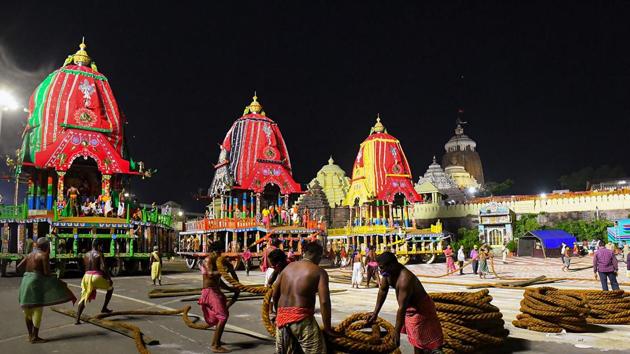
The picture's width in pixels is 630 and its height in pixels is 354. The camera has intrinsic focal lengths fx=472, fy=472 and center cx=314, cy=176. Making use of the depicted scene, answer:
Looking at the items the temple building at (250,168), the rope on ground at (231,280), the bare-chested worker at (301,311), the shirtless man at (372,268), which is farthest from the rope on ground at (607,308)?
the temple building at (250,168)

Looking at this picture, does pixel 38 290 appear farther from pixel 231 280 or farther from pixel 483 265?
pixel 483 265

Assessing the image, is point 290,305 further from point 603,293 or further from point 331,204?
point 331,204

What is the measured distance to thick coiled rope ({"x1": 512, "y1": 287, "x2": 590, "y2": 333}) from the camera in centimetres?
800

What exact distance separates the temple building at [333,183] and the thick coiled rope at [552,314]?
52.0 m

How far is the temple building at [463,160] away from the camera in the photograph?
3059 inches

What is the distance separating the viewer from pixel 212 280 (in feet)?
24.0

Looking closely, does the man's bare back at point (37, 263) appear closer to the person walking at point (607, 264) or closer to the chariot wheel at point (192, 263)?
the person walking at point (607, 264)

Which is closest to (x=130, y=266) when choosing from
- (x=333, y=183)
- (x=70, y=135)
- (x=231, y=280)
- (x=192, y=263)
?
(x=192, y=263)

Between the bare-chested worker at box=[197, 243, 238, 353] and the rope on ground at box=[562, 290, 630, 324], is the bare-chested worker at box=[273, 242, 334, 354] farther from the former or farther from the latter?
the rope on ground at box=[562, 290, 630, 324]

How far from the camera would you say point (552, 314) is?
7918 mm

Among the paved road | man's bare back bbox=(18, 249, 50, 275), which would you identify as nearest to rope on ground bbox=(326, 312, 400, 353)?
the paved road

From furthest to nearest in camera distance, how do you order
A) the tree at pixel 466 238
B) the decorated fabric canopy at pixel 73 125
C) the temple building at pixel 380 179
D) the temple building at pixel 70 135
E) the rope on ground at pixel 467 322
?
the tree at pixel 466 238 < the temple building at pixel 380 179 < the decorated fabric canopy at pixel 73 125 < the temple building at pixel 70 135 < the rope on ground at pixel 467 322

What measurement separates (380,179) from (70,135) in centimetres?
2437

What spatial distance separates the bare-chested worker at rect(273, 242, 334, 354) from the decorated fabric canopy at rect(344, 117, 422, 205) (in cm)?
3560
